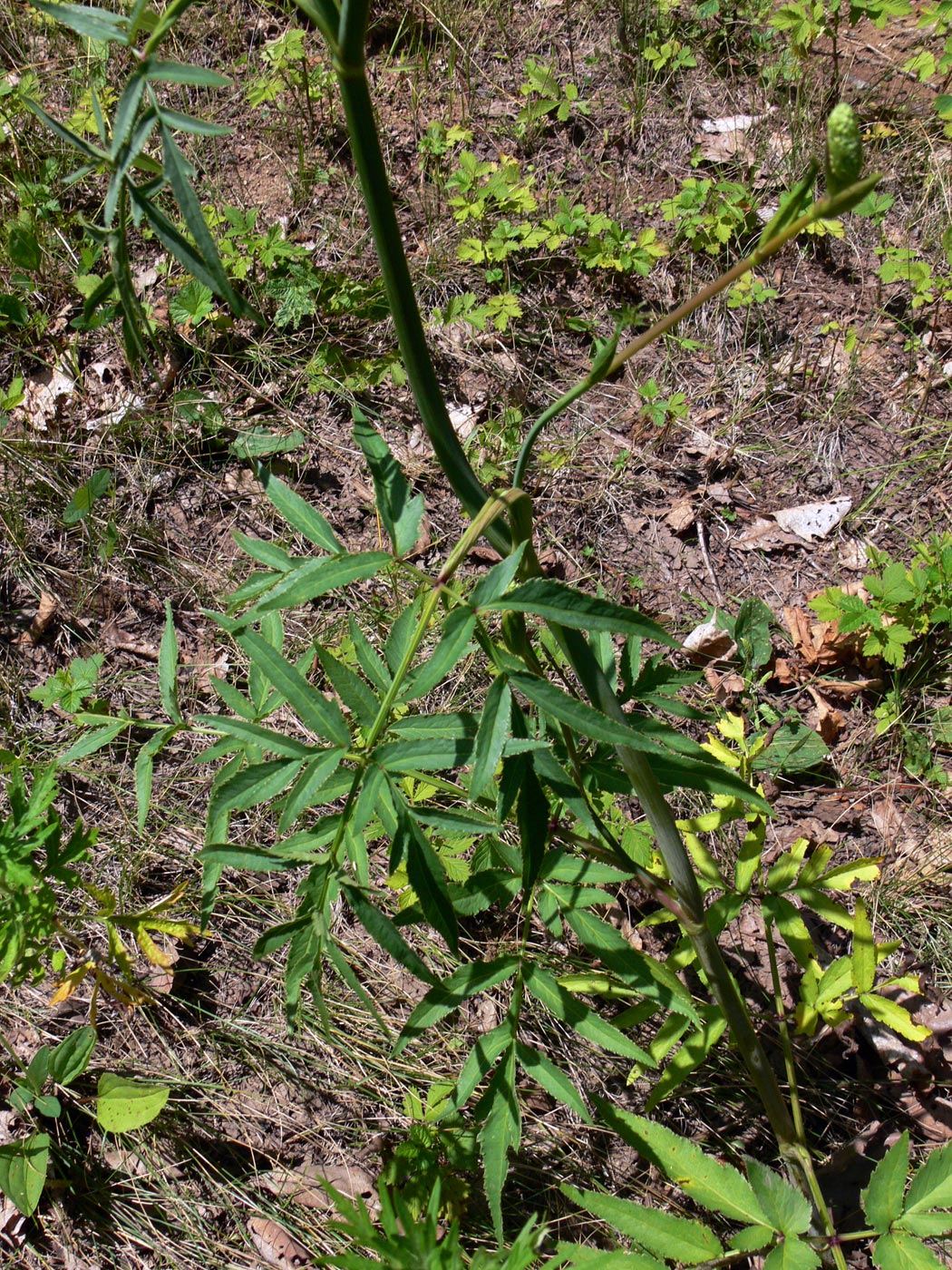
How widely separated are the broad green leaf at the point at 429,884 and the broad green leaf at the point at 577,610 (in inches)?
12.7

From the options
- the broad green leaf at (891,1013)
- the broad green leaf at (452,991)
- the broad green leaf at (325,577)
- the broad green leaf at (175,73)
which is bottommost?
the broad green leaf at (891,1013)

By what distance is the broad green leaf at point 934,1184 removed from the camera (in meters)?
1.45

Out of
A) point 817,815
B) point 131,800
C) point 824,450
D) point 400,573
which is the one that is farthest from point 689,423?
point 131,800

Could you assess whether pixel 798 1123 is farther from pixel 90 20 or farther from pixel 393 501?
pixel 90 20

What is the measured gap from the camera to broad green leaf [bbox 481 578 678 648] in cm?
109

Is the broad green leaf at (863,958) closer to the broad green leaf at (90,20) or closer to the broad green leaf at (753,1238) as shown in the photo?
the broad green leaf at (753,1238)

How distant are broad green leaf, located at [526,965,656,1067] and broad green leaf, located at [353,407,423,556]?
0.75m

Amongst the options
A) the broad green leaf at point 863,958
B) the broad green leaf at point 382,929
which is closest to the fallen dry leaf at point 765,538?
the broad green leaf at point 863,958

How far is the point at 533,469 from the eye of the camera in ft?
10.1

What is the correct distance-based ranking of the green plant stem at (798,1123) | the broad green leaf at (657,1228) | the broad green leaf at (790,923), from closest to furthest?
the broad green leaf at (657,1228) → the green plant stem at (798,1123) → the broad green leaf at (790,923)

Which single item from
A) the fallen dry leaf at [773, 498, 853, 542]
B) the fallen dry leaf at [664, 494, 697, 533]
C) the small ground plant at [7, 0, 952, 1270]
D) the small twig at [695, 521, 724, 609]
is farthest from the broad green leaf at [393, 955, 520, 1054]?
the fallen dry leaf at [773, 498, 853, 542]

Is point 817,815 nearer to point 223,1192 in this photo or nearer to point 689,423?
point 689,423

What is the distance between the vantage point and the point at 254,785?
1347mm

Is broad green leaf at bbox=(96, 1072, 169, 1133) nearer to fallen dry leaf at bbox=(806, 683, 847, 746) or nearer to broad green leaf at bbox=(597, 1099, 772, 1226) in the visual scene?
broad green leaf at bbox=(597, 1099, 772, 1226)
